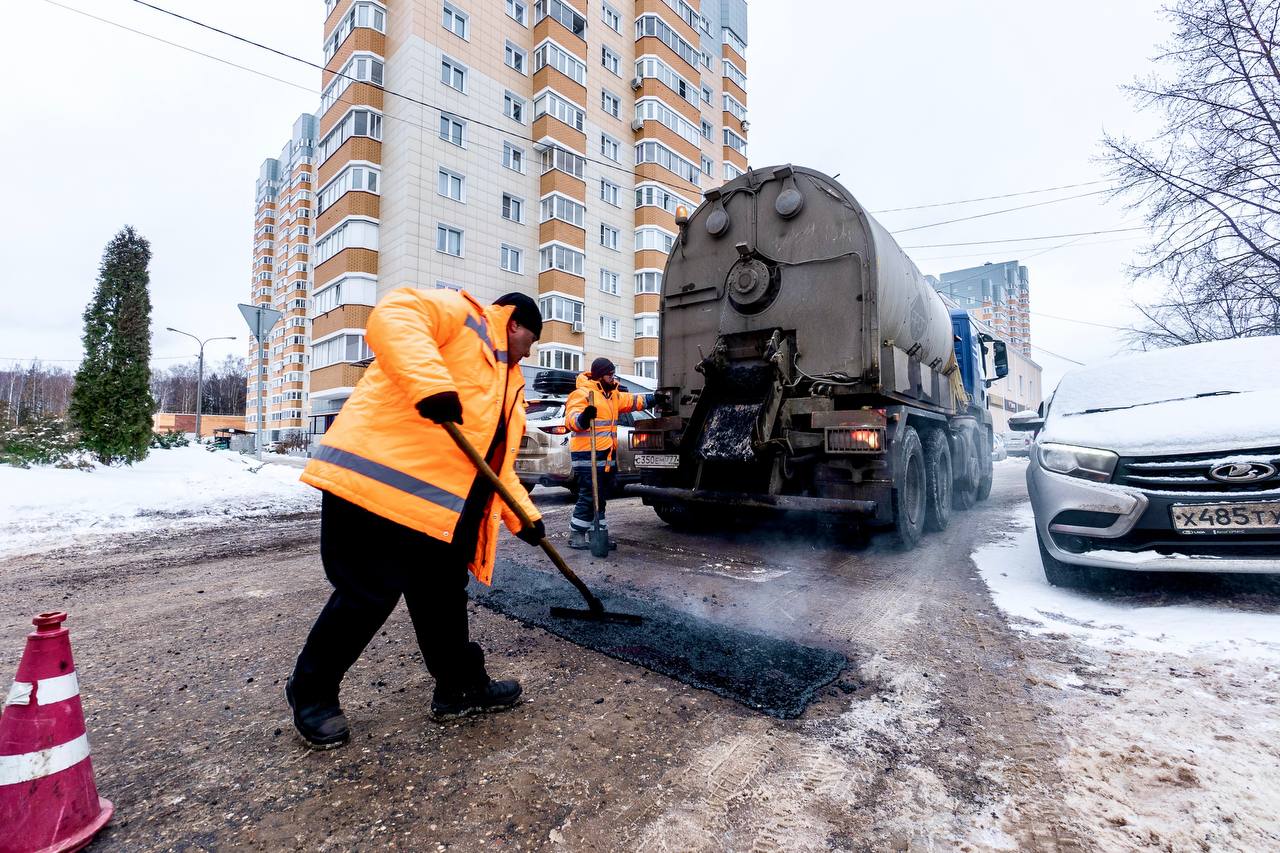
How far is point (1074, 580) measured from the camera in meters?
3.87

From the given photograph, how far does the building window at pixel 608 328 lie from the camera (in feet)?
Answer: 91.4

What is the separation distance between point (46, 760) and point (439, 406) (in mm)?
1309

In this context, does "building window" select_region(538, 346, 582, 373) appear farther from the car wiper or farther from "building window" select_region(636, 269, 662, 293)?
the car wiper

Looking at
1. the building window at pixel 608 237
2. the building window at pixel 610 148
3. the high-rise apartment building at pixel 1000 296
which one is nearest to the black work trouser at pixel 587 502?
the building window at pixel 608 237

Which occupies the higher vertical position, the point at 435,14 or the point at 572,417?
the point at 435,14

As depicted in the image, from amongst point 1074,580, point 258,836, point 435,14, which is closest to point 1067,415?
point 1074,580

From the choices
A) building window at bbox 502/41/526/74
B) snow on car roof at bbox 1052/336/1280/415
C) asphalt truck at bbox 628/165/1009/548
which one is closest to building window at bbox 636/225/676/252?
building window at bbox 502/41/526/74

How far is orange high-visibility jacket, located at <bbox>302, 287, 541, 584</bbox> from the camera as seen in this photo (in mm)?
1941

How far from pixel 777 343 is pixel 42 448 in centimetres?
1069

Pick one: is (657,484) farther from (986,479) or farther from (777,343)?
(986,479)

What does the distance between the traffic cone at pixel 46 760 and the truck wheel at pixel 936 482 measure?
637 cm

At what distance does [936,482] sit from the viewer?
251 inches

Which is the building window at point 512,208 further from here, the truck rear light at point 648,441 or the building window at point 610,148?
the truck rear light at point 648,441

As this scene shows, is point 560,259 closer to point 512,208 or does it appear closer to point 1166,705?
point 512,208
